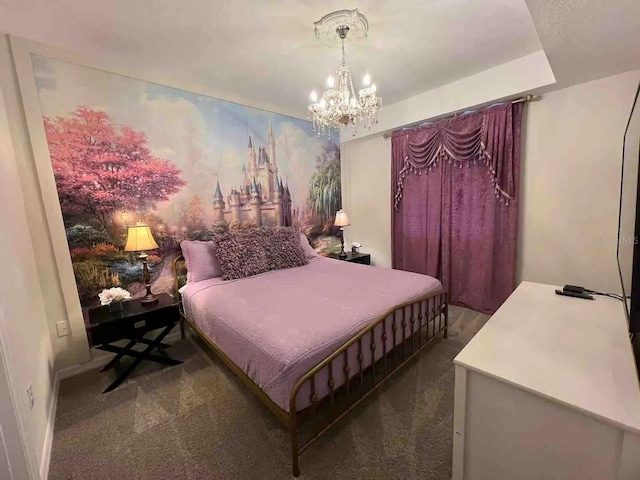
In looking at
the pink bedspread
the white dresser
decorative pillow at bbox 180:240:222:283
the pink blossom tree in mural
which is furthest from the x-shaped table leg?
the white dresser

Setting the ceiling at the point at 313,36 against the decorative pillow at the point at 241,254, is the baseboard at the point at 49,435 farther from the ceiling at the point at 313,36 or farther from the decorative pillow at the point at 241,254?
the ceiling at the point at 313,36

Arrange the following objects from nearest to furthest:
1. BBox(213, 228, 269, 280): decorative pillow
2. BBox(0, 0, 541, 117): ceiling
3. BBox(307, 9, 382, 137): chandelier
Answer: BBox(0, 0, 541, 117): ceiling
BBox(307, 9, 382, 137): chandelier
BBox(213, 228, 269, 280): decorative pillow

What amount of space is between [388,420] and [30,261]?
2.78 m

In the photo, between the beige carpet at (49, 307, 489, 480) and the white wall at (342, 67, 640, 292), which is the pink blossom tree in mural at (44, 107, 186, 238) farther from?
the white wall at (342, 67, 640, 292)

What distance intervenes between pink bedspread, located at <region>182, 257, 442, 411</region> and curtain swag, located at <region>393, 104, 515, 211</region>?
143 centimetres

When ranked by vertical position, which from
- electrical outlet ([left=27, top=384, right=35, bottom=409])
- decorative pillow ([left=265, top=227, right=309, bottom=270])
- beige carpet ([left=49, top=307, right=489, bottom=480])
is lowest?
beige carpet ([left=49, top=307, right=489, bottom=480])

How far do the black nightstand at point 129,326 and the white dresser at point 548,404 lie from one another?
7.21 ft

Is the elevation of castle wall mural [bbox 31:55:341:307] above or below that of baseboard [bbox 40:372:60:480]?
above

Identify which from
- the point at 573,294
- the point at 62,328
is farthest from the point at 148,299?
the point at 573,294

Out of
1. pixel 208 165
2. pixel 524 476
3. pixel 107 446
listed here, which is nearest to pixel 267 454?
pixel 107 446

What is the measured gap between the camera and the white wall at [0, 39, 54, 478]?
1.24 meters

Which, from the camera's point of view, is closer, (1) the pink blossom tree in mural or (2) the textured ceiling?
(2) the textured ceiling

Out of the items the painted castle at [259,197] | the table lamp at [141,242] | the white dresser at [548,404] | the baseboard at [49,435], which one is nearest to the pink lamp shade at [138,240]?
the table lamp at [141,242]

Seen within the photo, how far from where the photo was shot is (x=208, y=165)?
2918 mm
